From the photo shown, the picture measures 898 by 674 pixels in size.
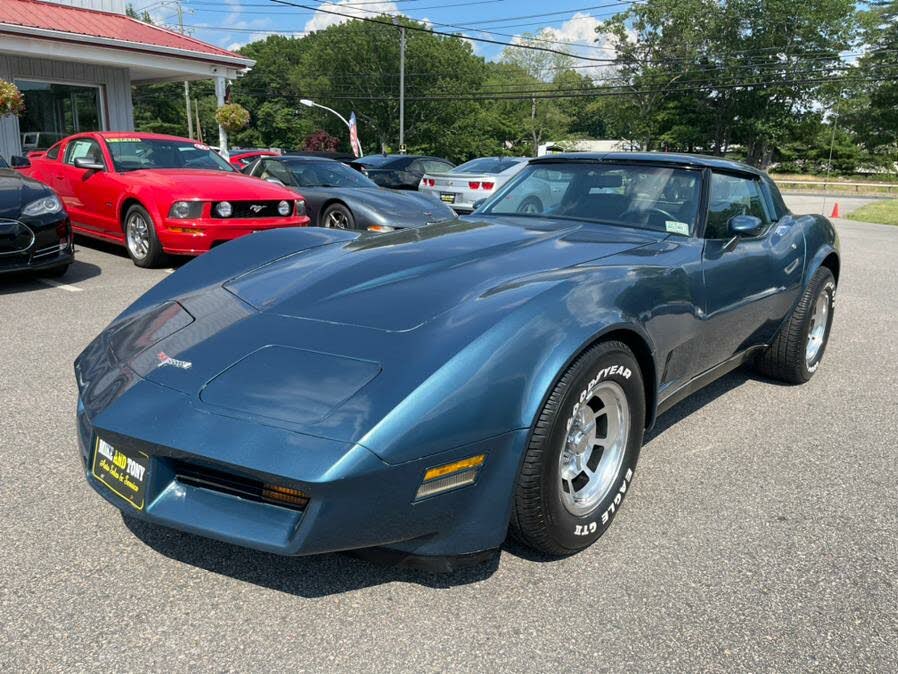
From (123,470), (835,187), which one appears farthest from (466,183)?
(835,187)

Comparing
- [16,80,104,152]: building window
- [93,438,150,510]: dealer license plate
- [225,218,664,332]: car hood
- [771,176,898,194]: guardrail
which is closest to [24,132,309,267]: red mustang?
[225,218,664,332]: car hood

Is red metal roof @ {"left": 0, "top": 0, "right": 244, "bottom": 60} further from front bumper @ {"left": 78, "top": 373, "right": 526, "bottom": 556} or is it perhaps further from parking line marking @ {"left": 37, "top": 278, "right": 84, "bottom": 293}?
front bumper @ {"left": 78, "top": 373, "right": 526, "bottom": 556}

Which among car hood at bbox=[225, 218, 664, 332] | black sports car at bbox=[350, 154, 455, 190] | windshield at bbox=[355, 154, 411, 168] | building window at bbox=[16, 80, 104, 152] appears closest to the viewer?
car hood at bbox=[225, 218, 664, 332]

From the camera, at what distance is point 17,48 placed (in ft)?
40.9

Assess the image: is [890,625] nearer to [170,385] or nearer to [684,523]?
[684,523]

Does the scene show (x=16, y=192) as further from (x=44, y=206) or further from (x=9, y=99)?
(x=9, y=99)

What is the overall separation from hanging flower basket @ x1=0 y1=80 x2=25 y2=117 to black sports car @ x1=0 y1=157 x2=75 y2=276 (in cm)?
682

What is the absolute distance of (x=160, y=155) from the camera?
327 inches

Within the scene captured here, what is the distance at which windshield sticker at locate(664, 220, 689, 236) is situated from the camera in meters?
3.32

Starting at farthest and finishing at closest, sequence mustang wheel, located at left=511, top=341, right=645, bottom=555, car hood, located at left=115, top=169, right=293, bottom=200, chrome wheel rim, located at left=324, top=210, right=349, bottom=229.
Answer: chrome wheel rim, located at left=324, top=210, right=349, bottom=229, car hood, located at left=115, top=169, right=293, bottom=200, mustang wheel, located at left=511, top=341, right=645, bottom=555

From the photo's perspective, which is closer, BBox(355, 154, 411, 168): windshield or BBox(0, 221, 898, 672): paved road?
BBox(0, 221, 898, 672): paved road

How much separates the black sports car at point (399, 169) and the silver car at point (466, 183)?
1.52ft

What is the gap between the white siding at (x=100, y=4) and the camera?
15234 millimetres

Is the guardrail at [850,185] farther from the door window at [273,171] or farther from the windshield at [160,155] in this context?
the windshield at [160,155]
